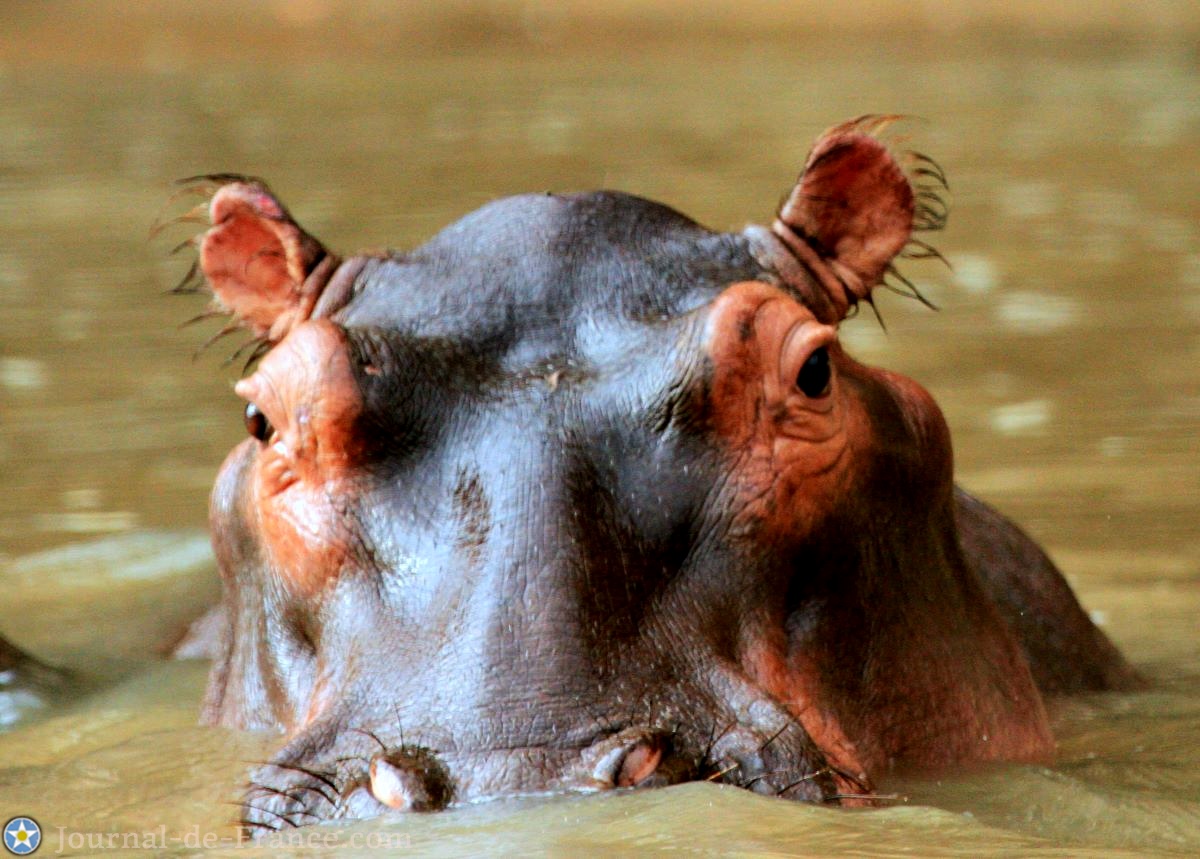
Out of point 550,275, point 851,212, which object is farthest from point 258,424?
point 851,212

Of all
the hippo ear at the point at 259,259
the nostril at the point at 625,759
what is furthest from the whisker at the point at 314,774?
the hippo ear at the point at 259,259

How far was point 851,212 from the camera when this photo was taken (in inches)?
193

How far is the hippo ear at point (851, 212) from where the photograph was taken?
15.8 feet

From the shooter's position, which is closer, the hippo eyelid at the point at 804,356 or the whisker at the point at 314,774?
the whisker at the point at 314,774

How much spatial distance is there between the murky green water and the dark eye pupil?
0.83 meters

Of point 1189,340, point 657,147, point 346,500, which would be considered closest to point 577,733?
point 346,500

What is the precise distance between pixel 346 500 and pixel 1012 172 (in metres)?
12.4

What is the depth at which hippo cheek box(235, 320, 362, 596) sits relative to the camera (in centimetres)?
400

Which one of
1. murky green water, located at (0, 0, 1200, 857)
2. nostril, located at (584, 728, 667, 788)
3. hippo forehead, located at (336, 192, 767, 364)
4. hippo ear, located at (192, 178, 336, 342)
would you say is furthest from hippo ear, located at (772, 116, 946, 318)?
nostril, located at (584, 728, 667, 788)

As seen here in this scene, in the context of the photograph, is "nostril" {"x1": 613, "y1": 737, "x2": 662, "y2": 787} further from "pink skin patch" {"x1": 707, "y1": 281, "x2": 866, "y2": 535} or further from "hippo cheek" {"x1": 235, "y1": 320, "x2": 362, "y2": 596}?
"hippo cheek" {"x1": 235, "y1": 320, "x2": 362, "y2": 596}

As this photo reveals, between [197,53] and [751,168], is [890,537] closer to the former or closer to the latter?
[751,168]

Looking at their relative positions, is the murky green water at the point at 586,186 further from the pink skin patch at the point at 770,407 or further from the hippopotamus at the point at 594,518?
the pink skin patch at the point at 770,407

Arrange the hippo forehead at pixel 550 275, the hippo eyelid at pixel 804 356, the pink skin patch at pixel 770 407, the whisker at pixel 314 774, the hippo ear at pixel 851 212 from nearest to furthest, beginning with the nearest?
the whisker at pixel 314 774 < the pink skin patch at pixel 770 407 < the hippo eyelid at pixel 804 356 < the hippo forehead at pixel 550 275 < the hippo ear at pixel 851 212

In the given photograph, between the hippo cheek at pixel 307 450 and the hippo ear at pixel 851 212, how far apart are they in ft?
4.04
